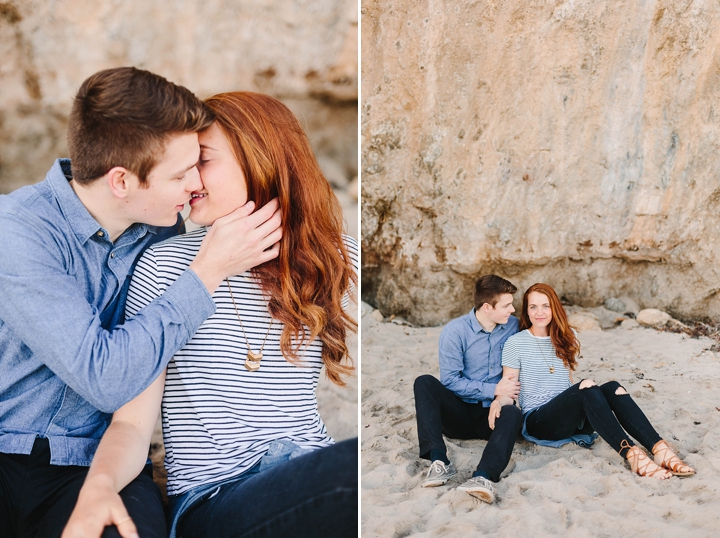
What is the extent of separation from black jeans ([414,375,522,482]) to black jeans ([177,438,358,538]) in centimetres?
105

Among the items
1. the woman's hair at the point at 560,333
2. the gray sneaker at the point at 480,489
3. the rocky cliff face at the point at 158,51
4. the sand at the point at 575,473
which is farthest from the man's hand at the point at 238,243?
the woman's hair at the point at 560,333

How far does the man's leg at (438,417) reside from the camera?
7.13 ft

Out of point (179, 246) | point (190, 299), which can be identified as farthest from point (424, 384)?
point (190, 299)

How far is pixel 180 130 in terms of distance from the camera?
122cm

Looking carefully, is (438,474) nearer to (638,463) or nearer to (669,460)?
(638,463)

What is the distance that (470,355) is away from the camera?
2512mm

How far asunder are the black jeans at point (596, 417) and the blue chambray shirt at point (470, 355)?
24 cm

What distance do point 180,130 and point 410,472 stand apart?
4.81 ft

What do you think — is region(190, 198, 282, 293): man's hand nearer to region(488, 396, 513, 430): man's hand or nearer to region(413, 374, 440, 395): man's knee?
region(413, 374, 440, 395): man's knee

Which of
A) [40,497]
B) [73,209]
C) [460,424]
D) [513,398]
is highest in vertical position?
[73,209]

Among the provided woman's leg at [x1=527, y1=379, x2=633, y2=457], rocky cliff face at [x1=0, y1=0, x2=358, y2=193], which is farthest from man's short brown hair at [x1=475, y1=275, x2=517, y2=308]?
rocky cliff face at [x1=0, y1=0, x2=358, y2=193]

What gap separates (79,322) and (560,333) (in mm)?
1978

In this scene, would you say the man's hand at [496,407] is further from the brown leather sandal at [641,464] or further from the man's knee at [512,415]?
the brown leather sandal at [641,464]

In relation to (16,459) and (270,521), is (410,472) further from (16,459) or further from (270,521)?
(16,459)
